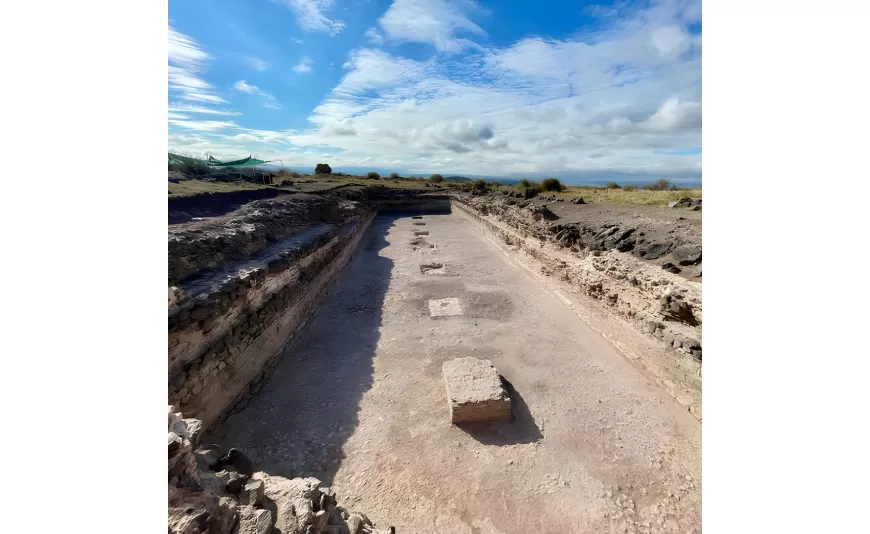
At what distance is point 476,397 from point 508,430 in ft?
1.87

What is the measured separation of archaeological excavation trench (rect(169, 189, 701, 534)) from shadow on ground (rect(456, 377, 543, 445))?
27mm

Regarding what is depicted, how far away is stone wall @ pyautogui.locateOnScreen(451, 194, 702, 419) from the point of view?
539 centimetres

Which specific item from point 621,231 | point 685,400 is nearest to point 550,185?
point 621,231

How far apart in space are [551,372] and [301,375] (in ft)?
13.7

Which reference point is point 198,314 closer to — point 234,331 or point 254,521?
point 234,331

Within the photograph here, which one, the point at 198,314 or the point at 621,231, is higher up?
the point at 621,231

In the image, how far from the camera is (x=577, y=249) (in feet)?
32.7

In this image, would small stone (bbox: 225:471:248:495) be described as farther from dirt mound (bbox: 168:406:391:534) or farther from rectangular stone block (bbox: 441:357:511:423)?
rectangular stone block (bbox: 441:357:511:423)

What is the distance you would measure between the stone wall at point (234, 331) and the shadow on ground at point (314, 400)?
0.94ft

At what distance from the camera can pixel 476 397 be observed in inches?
195

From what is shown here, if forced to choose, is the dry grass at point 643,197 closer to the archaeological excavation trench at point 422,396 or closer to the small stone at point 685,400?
the archaeological excavation trench at point 422,396

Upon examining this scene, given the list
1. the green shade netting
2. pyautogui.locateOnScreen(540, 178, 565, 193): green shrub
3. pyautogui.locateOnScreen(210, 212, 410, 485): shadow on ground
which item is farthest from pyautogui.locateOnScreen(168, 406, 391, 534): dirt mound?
pyautogui.locateOnScreen(540, 178, 565, 193): green shrub

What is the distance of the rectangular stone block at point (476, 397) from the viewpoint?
4895 mm

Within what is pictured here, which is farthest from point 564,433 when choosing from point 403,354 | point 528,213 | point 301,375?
point 528,213
